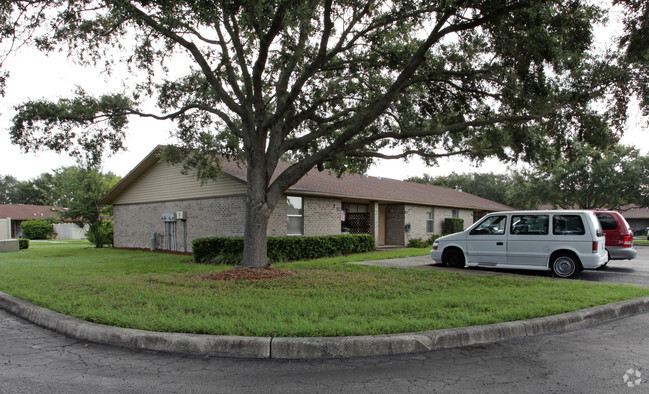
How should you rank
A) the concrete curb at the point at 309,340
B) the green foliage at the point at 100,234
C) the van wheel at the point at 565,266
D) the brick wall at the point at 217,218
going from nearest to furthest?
the concrete curb at the point at 309,340 < the van wheel at the point at 565,266 < the brick wall at the point at 217,218 < the green foliage at the point at 100,234

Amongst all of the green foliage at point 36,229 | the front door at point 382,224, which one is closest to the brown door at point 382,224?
the front door at point 382,224

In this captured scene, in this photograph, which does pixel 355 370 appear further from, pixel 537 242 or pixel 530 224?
pixel 530 224

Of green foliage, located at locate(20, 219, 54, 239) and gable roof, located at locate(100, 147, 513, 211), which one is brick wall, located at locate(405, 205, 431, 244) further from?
green foliage, located at locate(20, 219, 54, 239)

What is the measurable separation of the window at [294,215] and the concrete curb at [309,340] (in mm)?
11560

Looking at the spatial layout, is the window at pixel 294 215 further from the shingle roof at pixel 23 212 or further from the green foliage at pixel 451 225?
the shingle roof at pixel 23 212

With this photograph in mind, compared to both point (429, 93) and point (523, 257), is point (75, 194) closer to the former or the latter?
point (429, 93)

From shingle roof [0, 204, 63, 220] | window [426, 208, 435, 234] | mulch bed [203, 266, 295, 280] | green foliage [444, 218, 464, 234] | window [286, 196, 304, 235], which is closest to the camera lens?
mulch bed [203, 266, 295, 280]

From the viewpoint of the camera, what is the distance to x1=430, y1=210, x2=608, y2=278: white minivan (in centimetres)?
1023

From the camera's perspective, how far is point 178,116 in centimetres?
1279

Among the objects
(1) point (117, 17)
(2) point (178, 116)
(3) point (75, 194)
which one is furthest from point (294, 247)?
(3) point (75, 194)

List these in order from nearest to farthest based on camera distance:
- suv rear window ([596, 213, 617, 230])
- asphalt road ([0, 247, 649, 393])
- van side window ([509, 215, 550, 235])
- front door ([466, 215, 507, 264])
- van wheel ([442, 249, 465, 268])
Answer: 1. asphalt road ([0, 247, 649, 393])
2. van side window ([509, 215, 550, 235])
3. front door ([466, 215, 507, 264])
4. van wheel ([442, 249, 465, 268])
5. suv rear window ([596, 213, 617, 230])

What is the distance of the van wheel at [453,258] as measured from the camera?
40.9 ft

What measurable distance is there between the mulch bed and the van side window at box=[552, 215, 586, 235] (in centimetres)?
685

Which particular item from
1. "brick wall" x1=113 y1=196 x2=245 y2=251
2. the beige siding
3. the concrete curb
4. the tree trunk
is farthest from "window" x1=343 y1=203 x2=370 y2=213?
the concrete curb
